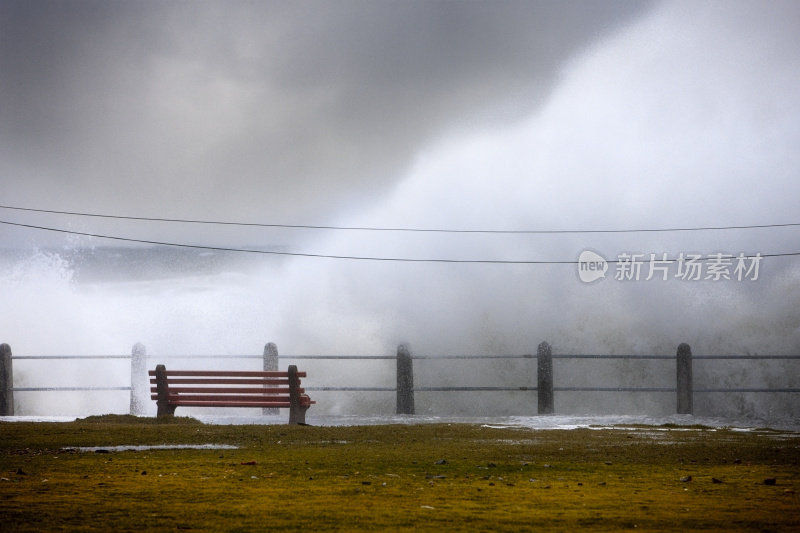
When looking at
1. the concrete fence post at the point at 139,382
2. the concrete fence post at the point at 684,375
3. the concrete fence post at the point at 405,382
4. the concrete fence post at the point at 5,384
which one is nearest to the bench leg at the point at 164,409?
the concrete fence post at the point at 139,382

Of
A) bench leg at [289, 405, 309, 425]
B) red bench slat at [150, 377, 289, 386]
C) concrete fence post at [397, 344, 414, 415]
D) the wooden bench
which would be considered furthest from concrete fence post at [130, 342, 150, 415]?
concrete fence post at [397, 344, 414, 415]

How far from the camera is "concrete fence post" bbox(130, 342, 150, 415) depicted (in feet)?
64.5

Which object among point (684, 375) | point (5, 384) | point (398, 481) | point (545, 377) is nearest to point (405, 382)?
point (545, 377)

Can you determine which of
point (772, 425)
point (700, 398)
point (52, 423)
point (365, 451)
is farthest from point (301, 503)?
point (700, 398)

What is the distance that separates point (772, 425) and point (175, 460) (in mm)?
10719

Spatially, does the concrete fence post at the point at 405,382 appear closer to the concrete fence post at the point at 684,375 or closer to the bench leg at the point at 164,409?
the bench leg at the point at 164,409

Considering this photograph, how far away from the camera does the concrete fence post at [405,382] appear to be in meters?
19.0

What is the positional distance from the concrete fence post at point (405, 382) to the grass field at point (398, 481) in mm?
5201


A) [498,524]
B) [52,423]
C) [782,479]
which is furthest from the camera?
[52,423]

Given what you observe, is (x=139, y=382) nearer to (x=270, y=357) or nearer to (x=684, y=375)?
(x=270, y=357)

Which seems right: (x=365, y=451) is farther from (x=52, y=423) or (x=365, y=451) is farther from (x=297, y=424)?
(x=52, y=423)

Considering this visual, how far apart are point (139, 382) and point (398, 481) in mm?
12655

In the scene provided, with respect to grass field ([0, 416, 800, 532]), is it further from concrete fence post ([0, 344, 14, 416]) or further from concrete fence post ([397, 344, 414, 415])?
concrete fence post ([0, 344, 14, 416])

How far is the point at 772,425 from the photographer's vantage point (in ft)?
53.5
